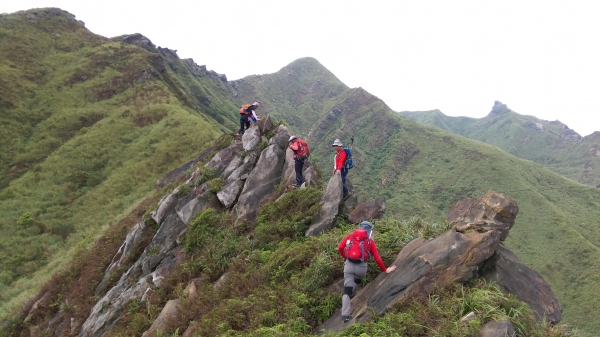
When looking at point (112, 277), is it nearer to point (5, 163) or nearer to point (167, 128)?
point (167, 128)

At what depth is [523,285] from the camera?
738cm

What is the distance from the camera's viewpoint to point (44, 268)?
771 inches

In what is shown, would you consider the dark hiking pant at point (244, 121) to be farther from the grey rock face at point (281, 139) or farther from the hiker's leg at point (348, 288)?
the hiker's leg at point (348, 288)

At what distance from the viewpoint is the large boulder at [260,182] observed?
1360 centimetres

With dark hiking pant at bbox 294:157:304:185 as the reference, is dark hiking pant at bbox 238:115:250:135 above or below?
above

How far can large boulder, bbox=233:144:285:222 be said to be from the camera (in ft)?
44.6

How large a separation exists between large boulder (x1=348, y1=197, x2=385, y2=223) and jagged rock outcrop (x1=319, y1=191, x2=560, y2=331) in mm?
3149

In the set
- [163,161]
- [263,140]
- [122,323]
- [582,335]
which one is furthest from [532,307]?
[163,161]

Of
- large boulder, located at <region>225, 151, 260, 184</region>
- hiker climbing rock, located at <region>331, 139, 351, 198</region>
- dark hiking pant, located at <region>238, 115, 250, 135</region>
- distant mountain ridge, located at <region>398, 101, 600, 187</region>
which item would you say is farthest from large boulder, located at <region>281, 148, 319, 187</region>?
distant mountain ridge, located at <region>398, 101, 600, 187</region>

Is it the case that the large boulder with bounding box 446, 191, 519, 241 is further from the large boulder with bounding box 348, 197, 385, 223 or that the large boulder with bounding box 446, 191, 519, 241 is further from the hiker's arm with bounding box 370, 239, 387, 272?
the large boulder with bounding box 348, 197, 385, 223

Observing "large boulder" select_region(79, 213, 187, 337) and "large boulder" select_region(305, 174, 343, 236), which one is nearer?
"large boulder" select_region(305, 174, 343, 236)

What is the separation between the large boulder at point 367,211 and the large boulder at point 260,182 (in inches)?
166

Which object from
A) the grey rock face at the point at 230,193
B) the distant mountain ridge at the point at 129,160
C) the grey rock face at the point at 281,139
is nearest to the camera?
the grey rock face at the point at 230,193

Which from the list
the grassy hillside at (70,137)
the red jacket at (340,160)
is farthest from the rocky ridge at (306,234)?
the grassy hillside at (70,137)
